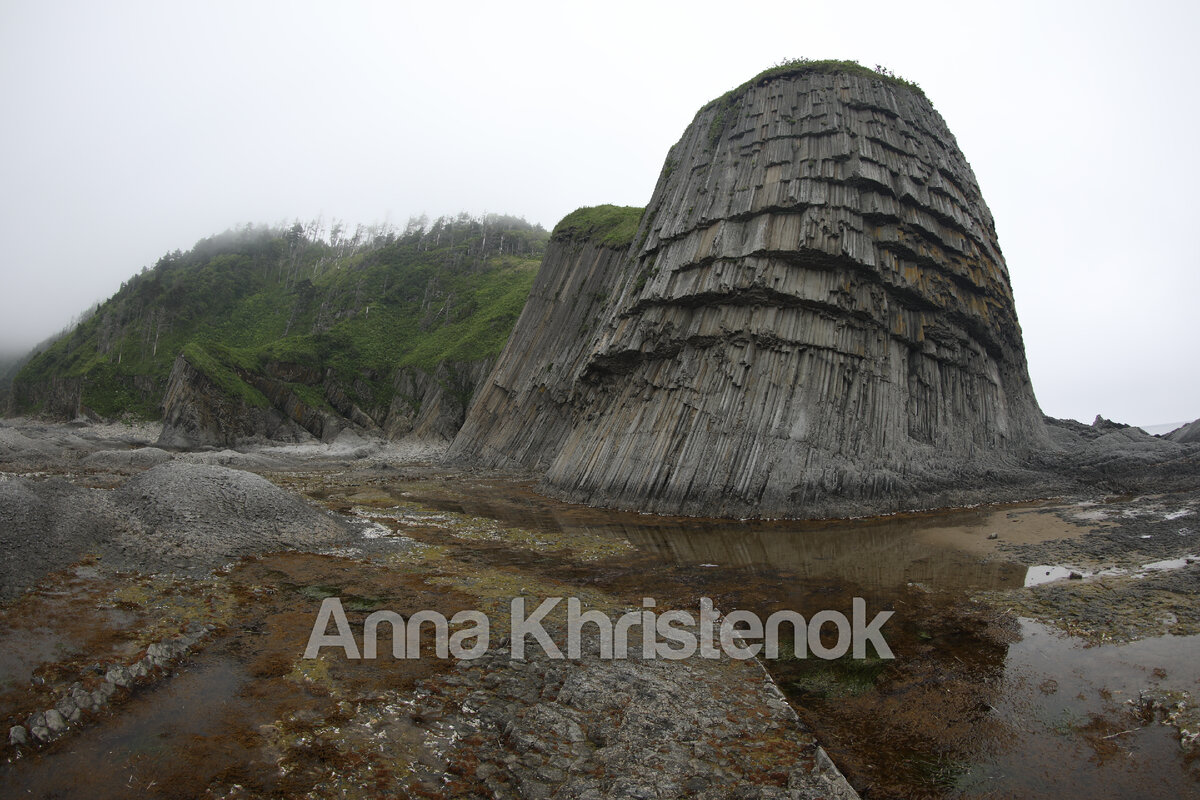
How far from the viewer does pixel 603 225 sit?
168ft

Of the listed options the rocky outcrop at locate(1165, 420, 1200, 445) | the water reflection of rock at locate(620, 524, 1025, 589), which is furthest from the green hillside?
the rocky outcrop at locate(1165, 420, 1200, 445)

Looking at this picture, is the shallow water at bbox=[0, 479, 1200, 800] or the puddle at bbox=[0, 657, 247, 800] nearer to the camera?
the puddle at bbox=[0, 657, 247, 800]

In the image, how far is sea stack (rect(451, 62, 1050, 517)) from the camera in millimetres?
25656

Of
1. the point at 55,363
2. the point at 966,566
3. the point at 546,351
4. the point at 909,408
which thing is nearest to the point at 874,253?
the point at 909,408

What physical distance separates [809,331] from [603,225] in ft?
93.9

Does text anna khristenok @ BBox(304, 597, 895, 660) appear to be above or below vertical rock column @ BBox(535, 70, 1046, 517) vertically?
below

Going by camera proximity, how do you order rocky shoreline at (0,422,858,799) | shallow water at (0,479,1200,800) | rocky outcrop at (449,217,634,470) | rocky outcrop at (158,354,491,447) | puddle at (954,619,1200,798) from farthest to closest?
1. rocky outcrop at (158,354,491,447)
2. rocky outcrop at (449,217,634,470)
3. puddle at (954,619,1200,798)
4. shallow water at (0,479,1200,800)
5. rocky shoreline at (0,422,858,799)

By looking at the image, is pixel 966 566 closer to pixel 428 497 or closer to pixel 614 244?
pixel 428 497

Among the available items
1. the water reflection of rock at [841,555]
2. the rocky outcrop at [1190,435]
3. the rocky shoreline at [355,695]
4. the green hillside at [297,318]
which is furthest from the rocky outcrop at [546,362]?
the rocky outcrop at [1190,435]

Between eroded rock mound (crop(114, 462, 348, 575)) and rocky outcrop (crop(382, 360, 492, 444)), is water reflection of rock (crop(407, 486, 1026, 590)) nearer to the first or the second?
eroded rock mound (crop(114, 462, 348, 575))

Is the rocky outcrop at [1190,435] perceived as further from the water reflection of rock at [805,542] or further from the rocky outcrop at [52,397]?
the rocky outcrop at [52,397]

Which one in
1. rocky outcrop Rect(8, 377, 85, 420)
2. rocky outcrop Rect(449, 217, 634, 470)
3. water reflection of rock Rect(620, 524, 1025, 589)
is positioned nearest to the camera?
water reflection of rock Rect(620, 524, 1025, 589)

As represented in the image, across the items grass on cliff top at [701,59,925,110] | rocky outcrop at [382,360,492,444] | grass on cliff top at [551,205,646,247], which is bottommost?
rocky outcrop at [382,360,492,444]

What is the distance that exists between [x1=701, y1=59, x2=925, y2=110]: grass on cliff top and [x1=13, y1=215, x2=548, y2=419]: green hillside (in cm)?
4062
